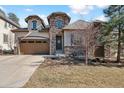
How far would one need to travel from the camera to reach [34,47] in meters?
28.5

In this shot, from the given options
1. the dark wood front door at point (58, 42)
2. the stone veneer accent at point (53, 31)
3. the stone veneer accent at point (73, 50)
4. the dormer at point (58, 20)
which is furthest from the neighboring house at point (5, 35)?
the stone veneer accent at point (73, 50)

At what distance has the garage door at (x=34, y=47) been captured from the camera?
1118 inches

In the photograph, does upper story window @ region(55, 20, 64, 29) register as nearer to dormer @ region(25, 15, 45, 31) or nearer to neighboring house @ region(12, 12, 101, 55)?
neighboring house @ region(12, 12, 101, 55)

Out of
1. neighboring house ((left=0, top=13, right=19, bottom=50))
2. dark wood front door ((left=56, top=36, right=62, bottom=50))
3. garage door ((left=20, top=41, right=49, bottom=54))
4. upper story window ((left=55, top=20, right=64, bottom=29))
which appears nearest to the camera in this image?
upper story window ((left=55, top=20, right=64, bottom=29))

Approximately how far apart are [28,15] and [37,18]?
1259 mm

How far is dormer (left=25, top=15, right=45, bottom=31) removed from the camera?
96.3 ft

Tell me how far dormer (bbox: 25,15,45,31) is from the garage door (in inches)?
80.8

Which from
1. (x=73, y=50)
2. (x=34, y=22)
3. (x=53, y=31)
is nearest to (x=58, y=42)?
(x=53, y=31)

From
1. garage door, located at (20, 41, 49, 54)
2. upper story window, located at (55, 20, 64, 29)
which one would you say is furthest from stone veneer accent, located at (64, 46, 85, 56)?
garage door, located at (20, 41, 49, 54)

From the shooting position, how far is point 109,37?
18875 millimetres

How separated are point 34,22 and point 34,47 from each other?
11.5 feet
